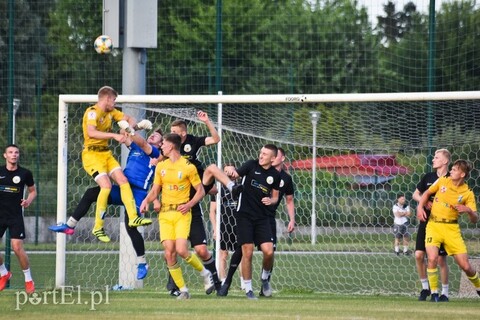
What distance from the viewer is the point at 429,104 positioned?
54.1 feet

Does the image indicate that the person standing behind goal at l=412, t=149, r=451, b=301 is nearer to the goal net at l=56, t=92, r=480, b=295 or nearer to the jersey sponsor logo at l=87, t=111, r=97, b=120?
the goal net at l=56, t=92, r=480, b=295

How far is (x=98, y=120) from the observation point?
13.9 metres

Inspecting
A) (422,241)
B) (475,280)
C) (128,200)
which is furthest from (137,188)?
(475,280)

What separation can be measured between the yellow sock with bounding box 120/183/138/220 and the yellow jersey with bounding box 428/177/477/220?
3.99 meters

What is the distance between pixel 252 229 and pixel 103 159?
2.20 m

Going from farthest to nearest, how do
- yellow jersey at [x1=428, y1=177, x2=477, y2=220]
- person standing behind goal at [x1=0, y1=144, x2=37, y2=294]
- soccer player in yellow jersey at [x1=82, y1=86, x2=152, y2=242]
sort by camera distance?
person standing behind goal at [x1=0, y1=144, x2=37, y2=294]
yellow jersey at [x1=428, y1=177, x2=477, y2=220]
soccer player in yellow jersey at [x1=82, y1=86, x2=152, y2=242]

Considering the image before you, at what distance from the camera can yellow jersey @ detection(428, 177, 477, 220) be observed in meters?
14.2

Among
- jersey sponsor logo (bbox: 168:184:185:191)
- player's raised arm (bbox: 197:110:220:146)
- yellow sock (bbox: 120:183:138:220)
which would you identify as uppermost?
player's raised arm (bbox: 197:110:220:146)

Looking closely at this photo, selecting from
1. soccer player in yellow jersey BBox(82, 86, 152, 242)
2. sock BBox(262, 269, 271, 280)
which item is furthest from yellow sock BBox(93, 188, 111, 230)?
sock BBox(262, 269, 271, 280)

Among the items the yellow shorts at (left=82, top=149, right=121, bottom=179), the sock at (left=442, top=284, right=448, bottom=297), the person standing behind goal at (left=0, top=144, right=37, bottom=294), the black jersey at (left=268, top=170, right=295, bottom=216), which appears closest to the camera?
the yellow shorts at (left=82, top=149, right=121, bottom=179)

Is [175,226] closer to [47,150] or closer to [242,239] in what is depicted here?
[242,239]

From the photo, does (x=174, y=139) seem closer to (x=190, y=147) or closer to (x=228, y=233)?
(x=190, y=147)

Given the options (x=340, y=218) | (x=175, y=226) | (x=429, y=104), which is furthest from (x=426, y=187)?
(x=340, y=218)

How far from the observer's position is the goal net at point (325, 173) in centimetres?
1597
